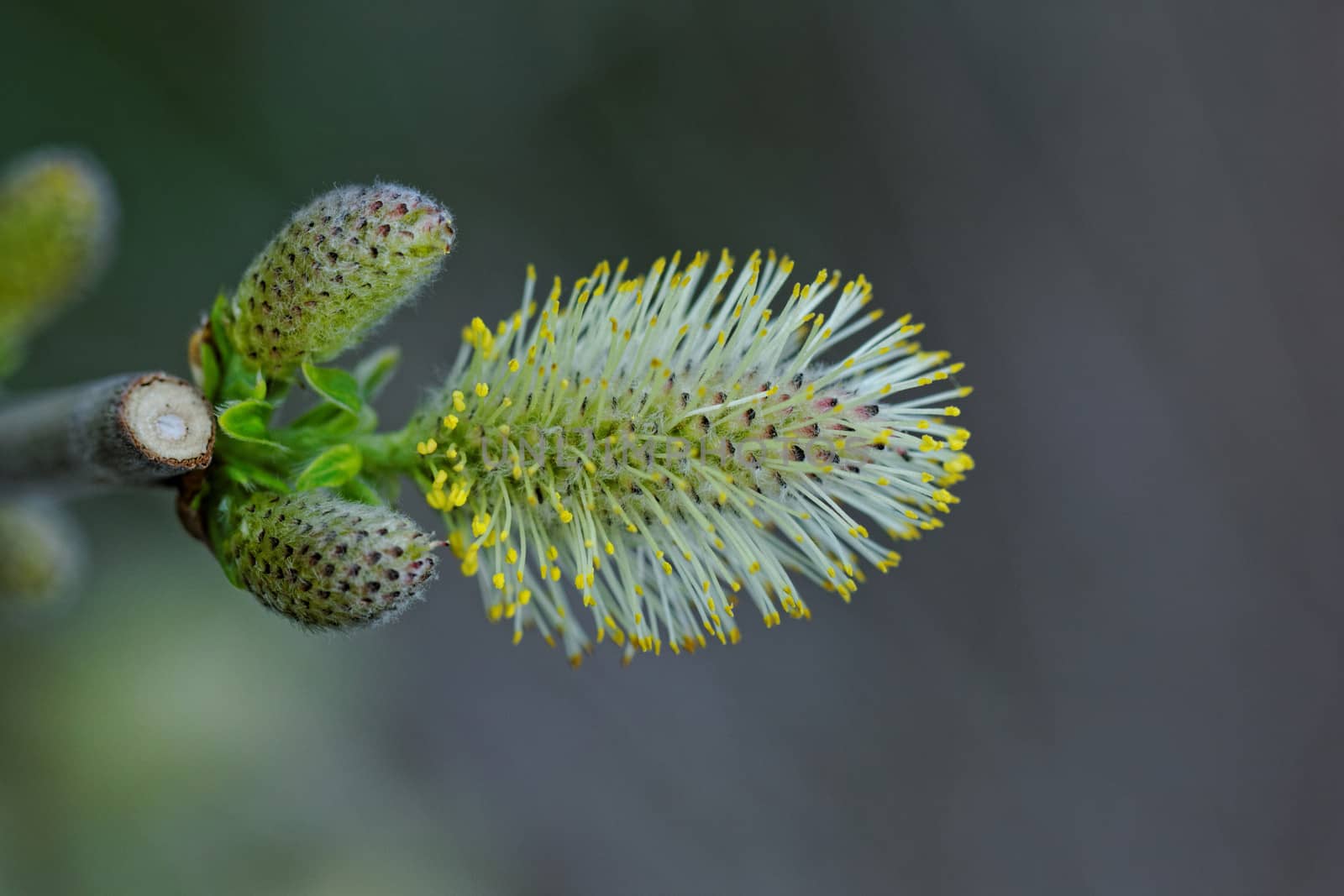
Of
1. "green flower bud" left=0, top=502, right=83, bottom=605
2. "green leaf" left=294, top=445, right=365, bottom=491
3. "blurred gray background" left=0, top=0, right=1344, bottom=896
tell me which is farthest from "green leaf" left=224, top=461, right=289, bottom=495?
"blurred gray background" left=0, top=0, right=1344, bottom=896

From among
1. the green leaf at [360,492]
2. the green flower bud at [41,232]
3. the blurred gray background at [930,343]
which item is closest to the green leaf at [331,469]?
the green leaf at [360,492]

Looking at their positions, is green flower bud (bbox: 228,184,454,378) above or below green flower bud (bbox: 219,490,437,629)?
above

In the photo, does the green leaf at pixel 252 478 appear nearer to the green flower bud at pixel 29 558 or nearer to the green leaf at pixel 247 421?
the green leaf at pixel 247 421

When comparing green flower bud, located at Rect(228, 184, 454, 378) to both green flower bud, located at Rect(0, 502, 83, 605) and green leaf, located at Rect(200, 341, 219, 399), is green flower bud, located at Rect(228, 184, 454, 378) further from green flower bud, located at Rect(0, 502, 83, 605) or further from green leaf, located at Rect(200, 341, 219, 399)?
green flower bud, located at Rect(0, 502, 83, 605)

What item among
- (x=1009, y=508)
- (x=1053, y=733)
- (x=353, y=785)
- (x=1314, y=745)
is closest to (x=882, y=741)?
(x=1053, y=733)

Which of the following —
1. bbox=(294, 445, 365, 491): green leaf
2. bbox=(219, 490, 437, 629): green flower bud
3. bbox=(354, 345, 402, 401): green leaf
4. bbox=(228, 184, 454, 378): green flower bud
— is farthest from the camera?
bbox=(354, 345, 402, 401): green leaf

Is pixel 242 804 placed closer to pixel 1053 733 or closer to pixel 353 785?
pixel 353 785

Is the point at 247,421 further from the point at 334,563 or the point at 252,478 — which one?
the point at 334,563
